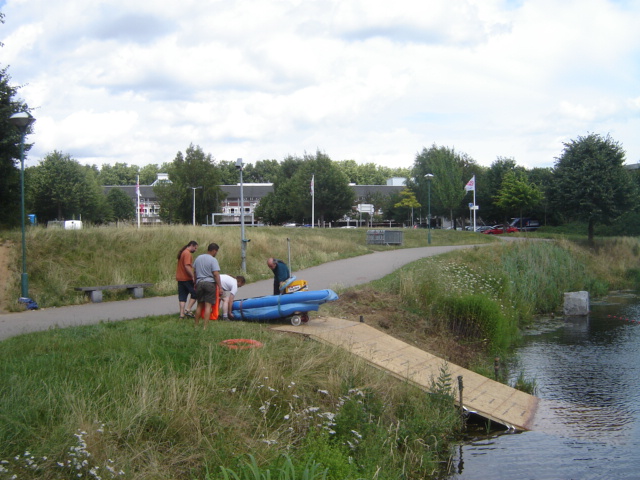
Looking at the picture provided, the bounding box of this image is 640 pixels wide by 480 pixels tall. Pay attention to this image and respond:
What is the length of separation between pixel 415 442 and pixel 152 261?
13.7m

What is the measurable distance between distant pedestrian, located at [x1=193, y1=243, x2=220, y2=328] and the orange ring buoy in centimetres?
149

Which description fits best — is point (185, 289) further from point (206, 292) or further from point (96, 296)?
point (96, 296)

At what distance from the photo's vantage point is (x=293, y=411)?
8180mm

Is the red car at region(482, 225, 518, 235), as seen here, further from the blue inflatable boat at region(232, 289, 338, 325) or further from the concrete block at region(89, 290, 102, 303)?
the blue inflatable boat at region(232, 289, 338, 325)

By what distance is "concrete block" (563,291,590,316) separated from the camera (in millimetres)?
23406

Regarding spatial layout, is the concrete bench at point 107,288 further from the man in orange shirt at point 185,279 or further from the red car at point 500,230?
the red car at point 500,230

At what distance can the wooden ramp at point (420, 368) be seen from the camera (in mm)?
10641

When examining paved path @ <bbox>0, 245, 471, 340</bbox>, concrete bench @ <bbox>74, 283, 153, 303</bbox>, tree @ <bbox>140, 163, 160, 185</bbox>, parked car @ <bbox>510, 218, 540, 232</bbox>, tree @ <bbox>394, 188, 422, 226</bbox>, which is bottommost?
paved path @ <bbox>0, 245, 471, 340</bbox>

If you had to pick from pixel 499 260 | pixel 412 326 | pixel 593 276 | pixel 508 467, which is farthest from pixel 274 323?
pixel 593 276

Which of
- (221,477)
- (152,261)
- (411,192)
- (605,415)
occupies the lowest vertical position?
(605,415)

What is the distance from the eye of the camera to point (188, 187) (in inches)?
2041

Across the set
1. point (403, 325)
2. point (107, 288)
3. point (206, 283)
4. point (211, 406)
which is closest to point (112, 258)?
point (107, 288)

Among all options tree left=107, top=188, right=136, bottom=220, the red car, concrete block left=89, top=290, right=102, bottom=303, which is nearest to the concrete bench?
concrete block left=89, top=290, right=102, bottom=303

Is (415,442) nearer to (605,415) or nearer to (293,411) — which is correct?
(293,411)
